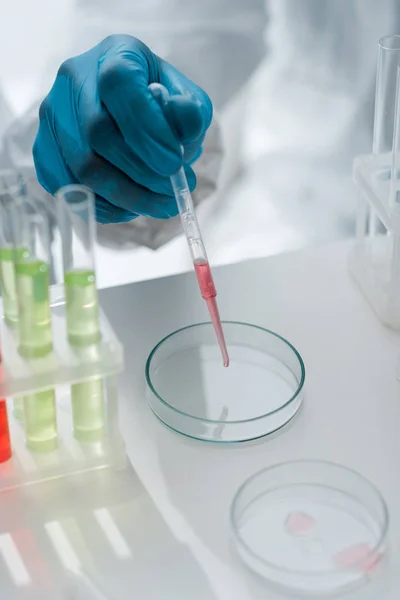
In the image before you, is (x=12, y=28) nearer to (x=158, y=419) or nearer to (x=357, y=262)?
(x=357, y=262)

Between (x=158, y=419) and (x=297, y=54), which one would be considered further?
(x=297, y=54)

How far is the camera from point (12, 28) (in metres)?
1.70

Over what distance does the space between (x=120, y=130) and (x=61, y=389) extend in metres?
0.34

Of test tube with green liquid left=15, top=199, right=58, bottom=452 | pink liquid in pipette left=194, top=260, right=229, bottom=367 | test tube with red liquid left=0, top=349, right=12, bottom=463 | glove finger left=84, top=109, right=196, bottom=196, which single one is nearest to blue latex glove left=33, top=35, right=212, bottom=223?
glove finger left=84, top=109, right=196, bottom=196

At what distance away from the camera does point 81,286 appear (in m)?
0.94

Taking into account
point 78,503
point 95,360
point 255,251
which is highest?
point 95,360

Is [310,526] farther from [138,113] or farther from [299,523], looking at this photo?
[138,113]

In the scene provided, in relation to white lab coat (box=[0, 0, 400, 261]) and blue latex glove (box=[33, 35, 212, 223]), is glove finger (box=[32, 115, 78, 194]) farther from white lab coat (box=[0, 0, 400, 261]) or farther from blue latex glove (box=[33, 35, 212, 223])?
white lab coat (box=[0, 0, 400, 261])

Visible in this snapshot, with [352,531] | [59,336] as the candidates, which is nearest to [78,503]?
[59,336]

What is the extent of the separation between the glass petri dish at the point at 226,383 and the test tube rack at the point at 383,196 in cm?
19

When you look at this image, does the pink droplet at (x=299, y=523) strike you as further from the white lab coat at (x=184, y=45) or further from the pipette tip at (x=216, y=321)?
the white lab coat at (x=184, y=45)

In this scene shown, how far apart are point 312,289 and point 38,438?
20.8 inches

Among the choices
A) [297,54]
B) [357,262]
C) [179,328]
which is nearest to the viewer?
[179,328]

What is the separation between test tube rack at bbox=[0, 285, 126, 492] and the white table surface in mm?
35
